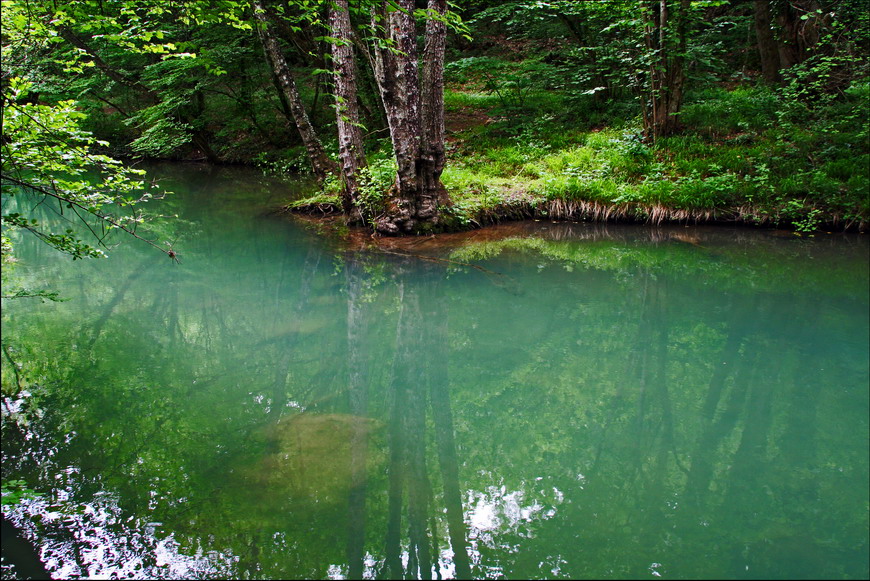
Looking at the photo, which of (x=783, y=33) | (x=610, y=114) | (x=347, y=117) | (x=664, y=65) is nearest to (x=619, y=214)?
(x=664, y=65)

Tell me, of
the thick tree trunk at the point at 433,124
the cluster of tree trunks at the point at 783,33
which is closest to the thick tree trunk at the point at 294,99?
the thick tree trunk at the point at 433,124

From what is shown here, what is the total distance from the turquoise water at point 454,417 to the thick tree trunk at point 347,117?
6.48 feet

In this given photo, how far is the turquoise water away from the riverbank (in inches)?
32.2

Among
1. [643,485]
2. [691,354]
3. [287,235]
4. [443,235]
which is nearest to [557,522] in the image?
[643,485]

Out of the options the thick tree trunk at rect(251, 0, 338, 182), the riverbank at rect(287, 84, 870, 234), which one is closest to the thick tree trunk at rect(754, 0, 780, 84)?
the riverbank at rect(287, 84, 870, 234)

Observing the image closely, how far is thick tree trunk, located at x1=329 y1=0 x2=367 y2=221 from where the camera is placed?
8.28 meters

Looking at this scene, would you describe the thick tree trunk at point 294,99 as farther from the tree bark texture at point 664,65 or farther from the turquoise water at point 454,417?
the tree bark texture at point 664,65

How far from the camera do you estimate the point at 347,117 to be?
8945 mm

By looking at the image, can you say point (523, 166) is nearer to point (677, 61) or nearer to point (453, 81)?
point (677, 61)

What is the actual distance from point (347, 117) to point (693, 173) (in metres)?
5.86

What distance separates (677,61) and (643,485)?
9.17 meters

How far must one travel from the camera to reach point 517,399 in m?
4.68

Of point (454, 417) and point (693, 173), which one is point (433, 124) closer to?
point (693, 173)

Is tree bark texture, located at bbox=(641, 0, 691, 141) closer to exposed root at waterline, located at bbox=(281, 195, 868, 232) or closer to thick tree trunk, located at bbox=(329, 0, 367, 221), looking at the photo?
exposed root at waterline, located at bbox=(281, 195, 868, 232)
